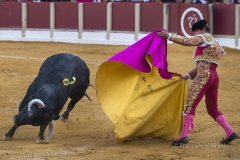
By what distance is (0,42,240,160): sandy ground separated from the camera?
588cm

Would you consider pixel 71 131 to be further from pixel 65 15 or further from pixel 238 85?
pixel 65 15

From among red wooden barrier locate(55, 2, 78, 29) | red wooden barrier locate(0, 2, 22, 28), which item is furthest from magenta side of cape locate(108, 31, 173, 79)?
red wooden barrier locate(0, 2, 22, 28)

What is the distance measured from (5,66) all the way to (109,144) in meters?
5.67

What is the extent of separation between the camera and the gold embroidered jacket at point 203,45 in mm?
5961

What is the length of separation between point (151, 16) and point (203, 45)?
9563mm

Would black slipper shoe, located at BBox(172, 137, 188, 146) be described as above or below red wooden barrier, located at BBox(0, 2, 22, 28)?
below

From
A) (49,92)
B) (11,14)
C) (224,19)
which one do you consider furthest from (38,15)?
(49,92)

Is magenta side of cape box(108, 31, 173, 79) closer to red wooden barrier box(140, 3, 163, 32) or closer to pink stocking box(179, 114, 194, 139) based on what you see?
pink stocking box(179, 114, 194, 139)

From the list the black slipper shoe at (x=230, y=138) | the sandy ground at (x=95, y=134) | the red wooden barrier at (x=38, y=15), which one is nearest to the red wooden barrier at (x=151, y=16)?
the red wooden barrier at (x=38, y=15)

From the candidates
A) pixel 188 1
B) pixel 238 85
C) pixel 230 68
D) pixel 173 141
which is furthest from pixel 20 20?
pixel 173 141

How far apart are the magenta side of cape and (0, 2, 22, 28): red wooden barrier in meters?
10.9

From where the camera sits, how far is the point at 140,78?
257 inches

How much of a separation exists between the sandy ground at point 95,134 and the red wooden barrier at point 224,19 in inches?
76.5

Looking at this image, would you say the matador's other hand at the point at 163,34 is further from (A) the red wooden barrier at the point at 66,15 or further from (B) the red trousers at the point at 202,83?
(A) the red wooden barrier at the point at 66,15
